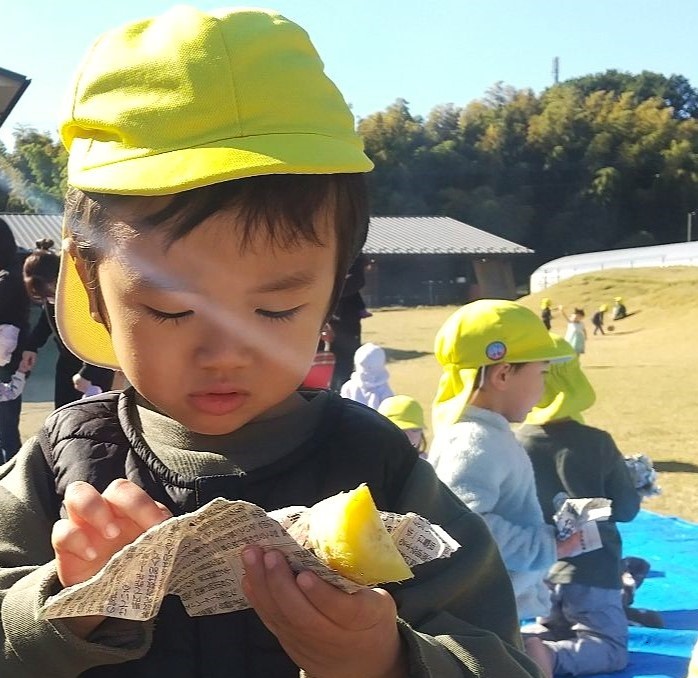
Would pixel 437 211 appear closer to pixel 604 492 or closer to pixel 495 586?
pixel 604 492

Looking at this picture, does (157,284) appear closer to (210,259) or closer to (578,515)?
(210,259)

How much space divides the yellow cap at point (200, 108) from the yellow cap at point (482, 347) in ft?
7.40

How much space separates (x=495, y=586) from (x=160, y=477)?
1.42 feet

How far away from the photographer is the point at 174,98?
93cm

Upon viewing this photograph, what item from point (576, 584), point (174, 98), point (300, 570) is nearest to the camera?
point (300, 570)

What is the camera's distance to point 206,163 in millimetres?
902

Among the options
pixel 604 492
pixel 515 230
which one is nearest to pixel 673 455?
pixel 604 492

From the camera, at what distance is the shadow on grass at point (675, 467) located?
6.76m

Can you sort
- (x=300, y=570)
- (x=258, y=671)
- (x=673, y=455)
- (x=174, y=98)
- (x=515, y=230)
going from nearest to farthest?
(x=300, y=570), (x=174, y=98), (x=258, y=671), (x=673, y=455), (x=515, y=230)

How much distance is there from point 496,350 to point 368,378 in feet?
6.83

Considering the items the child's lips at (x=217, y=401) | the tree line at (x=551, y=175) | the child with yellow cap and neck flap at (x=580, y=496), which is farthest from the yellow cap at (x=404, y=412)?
the tree line at (x=551, y=175)

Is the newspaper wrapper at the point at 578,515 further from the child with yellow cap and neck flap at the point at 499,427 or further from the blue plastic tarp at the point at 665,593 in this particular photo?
the blue plastic tarp at the point at 665,593

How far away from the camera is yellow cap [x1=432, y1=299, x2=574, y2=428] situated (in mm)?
3250

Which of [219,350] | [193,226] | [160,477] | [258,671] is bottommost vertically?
[258,671]
